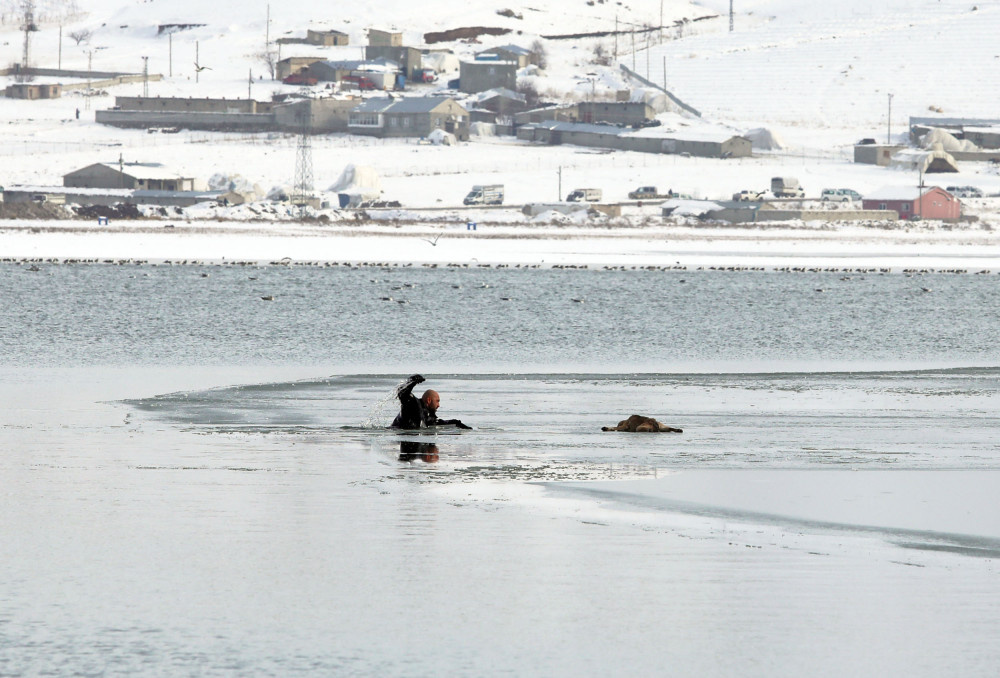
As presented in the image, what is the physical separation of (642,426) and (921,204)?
91.9 m

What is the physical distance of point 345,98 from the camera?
513 ft

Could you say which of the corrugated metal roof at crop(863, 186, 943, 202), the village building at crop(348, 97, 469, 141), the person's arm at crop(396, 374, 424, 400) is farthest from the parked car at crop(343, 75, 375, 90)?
the person's arm at crop(396, 374, 424, 400)

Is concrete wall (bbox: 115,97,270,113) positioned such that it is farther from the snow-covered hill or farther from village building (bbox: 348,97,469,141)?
village building (bbox: 348,97,469,141)

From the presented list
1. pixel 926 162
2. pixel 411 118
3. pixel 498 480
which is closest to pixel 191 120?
pixel 411 118

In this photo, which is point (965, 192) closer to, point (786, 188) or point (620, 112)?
point (786, 188)

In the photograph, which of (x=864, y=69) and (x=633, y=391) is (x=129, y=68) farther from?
(x=633, y=391)

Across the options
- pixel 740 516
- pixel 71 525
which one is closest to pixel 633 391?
pixel 740 516

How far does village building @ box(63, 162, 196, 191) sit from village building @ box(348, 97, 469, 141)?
1330 inches

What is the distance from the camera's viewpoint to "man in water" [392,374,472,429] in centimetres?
1967

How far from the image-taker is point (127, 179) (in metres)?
112

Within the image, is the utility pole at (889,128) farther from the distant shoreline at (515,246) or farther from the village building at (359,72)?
the village building at (359,72)

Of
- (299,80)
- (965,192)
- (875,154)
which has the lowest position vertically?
(965,192)

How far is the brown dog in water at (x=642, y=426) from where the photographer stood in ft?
64.0

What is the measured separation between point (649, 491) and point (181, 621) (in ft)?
19.6
